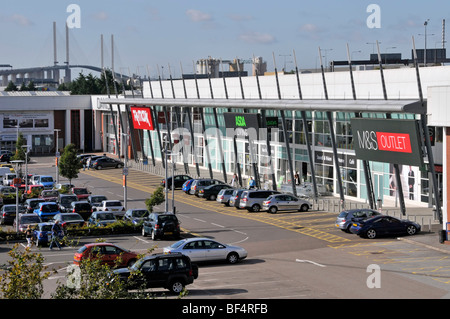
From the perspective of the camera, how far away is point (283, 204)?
155 ft

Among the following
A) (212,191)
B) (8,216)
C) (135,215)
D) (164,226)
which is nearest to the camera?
(164,226)

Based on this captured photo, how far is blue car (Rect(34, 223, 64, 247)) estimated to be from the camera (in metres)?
35.9

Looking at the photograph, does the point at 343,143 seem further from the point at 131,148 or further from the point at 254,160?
the point at 131,148

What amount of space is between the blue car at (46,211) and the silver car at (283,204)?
13496mm

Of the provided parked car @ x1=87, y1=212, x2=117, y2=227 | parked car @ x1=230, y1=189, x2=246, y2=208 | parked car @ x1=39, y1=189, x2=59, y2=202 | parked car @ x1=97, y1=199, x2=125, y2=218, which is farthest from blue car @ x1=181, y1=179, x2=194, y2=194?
parked car @ x1=87, y1=212, x2=117, y2=227

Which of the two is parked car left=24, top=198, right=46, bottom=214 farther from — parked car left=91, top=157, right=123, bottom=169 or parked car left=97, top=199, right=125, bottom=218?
parked car left=91, top=157, right=123, bottom=169

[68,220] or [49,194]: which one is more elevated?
[49,194]

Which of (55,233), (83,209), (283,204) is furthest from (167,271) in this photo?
(283,204)

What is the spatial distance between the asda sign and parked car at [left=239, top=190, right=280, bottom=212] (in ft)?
23.2

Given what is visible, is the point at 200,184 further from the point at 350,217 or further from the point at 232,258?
the point at 232,258

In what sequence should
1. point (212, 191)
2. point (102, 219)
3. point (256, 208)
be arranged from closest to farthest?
point (102, 219)
point (256, 208)
point (212, 191)

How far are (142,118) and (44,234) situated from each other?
140 ft

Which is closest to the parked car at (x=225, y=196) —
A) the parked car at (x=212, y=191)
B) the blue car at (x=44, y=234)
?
the parked car at (x=212, y=191)
